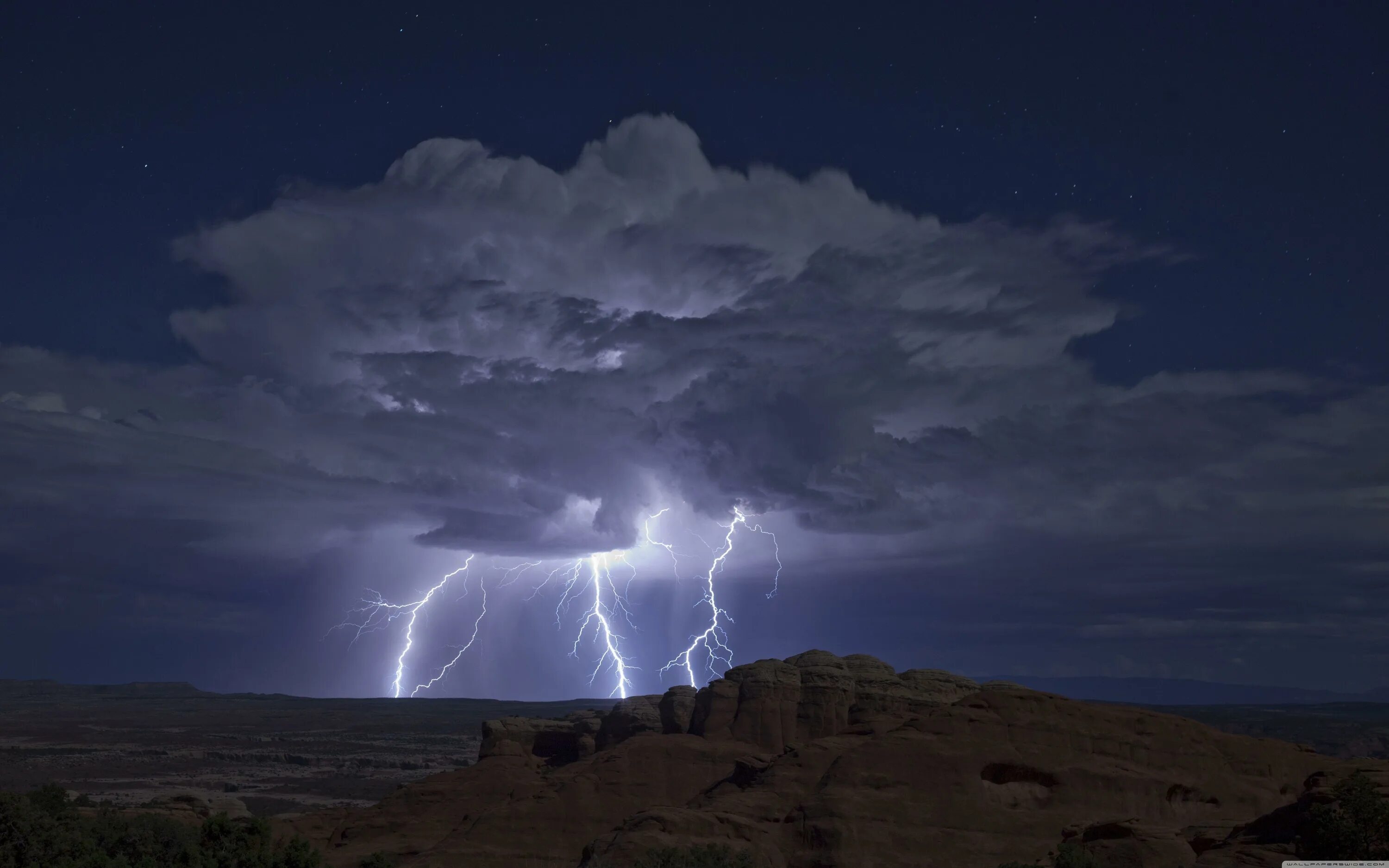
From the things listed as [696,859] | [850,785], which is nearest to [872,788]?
[850,785]

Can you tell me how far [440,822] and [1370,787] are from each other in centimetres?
4728

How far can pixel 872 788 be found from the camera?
51.8 meters

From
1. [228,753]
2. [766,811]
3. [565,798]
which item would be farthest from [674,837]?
[228,753]

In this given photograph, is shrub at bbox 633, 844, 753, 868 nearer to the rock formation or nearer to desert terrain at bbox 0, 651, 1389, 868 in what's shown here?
desert terrain at bbox 0, 651, 1389, 868

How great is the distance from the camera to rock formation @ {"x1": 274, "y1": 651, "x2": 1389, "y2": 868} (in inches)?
1912

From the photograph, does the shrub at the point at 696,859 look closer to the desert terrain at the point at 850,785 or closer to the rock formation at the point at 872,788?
the desert terrain at the point at 850,785

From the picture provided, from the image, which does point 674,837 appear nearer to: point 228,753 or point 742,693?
point 742,693

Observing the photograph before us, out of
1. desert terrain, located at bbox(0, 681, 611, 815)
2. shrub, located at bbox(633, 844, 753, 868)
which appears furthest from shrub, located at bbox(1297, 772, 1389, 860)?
desert terrain, located at bbox(0, 681, 611, 815)

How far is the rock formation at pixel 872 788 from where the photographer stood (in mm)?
48562

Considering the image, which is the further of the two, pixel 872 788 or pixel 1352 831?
pixel 872 788

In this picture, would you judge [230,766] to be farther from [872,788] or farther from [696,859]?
[696,859]

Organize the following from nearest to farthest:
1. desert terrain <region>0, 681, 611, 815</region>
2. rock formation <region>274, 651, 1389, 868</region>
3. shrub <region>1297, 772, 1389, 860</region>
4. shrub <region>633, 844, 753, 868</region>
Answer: shrub <region>1297, 772, 1389, 860</region>, shrub <region>633, 844, 753, 868</region>, rock formation <region>274, 651, 1389, 868</region>, desert terrain <region>0, 681, 611, 815</region>

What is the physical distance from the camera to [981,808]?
168ft

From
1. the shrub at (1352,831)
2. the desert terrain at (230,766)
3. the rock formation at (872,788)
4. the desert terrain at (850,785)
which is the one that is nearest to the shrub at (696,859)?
the desert terrain at (850,785)
